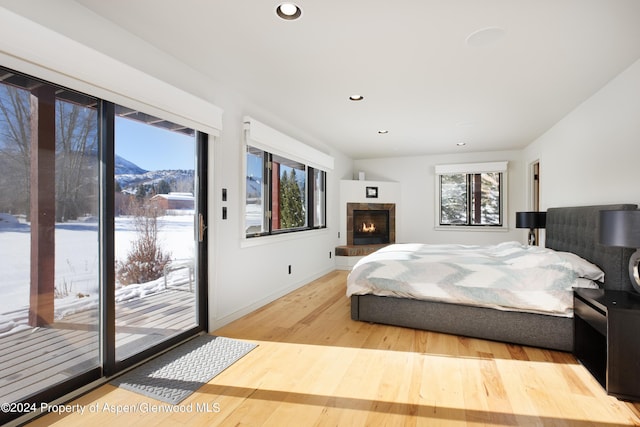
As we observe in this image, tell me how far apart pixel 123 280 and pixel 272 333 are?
4.46 ft

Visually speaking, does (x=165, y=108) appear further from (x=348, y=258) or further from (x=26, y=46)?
(x=348, y=258)

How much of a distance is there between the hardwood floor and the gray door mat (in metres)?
0.06

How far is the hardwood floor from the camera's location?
177cm

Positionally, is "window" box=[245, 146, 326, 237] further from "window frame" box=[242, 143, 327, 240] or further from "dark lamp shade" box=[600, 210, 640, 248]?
"dark lamp shade" box=[600, 210, 640, 248]

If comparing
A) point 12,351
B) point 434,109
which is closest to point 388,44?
point 434,109

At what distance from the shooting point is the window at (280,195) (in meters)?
3.81

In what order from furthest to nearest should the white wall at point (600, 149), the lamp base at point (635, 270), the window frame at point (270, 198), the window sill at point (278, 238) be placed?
1. the window frame at point (270, 198)
2. the window sill at point (278, 238)
3. the white wall at point (600, 149)
4. the lamp base at point (635, 270)

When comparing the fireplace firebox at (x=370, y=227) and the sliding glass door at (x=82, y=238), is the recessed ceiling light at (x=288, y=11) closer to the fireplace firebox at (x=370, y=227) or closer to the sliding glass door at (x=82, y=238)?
the sliding glass door at (x=82, y=238)

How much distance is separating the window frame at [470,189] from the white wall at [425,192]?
0.06m

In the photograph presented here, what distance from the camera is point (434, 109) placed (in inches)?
149

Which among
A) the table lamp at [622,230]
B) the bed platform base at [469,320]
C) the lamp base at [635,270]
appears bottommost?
the bed platform base at [469,320]

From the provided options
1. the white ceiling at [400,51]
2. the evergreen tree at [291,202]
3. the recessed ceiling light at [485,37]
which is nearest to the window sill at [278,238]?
the evergreen tree at [291,202]

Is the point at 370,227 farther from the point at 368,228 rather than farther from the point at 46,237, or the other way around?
the point at 46,237

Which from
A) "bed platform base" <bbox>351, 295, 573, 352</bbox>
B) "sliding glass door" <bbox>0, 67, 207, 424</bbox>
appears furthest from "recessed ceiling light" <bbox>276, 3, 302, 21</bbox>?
"bed platform base" <bbox>351, 295, 573, 352</bbox>
